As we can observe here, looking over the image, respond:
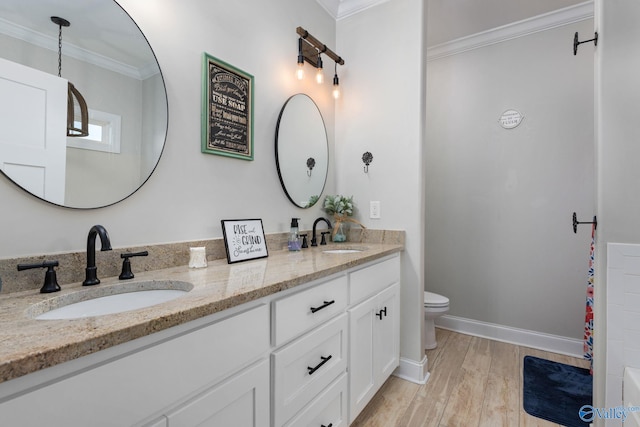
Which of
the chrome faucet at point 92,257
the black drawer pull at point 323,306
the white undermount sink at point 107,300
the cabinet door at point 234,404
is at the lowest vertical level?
the cabinet door at point 234,404

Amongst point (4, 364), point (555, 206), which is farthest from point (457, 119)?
point (4, 364)

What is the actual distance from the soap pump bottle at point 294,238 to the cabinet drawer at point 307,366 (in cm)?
58

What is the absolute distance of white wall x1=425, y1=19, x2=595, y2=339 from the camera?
2477 mm

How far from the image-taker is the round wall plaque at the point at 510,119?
268 cm

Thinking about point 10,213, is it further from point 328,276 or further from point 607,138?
point 607,138

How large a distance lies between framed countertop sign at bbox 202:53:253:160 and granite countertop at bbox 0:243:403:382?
0.59 meters

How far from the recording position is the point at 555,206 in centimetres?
254

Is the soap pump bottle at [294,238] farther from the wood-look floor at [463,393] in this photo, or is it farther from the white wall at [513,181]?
the white wall at [513,181]

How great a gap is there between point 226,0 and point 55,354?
5.52 ft

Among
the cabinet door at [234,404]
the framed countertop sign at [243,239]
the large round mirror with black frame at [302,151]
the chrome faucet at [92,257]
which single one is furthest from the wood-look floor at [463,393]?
the chrome faucet at [92,257]

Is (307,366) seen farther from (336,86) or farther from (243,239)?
(336,86)

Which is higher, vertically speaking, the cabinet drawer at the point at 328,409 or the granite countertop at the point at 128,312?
the granite countertop at the point at 128,312

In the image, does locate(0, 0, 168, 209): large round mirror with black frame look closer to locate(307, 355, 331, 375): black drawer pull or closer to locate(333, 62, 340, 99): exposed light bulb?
locate(307, 355, 331, 375): black drawer pull

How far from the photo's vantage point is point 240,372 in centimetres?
91
